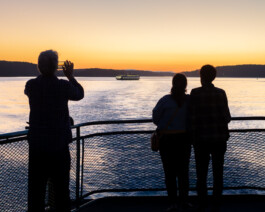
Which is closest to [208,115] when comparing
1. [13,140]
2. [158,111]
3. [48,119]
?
[158,111]

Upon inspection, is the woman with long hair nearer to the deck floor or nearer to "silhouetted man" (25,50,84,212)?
the deck floor

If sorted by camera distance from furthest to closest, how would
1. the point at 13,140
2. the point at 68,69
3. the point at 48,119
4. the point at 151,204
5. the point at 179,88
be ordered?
the point at 151,204 → the point at 179,88 → the point at 13,140 → the point at 68,69 → the point at 48,119

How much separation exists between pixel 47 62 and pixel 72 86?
0.89 feet

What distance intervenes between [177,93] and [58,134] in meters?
1.50

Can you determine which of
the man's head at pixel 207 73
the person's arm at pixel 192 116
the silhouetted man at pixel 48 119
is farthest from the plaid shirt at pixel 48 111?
the man's head at pixel 207 73

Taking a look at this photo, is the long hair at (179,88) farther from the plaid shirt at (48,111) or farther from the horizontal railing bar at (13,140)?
the horizontal railing bar at (13,140)

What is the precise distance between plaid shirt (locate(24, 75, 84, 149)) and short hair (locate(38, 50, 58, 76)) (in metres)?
0.06

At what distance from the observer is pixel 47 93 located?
9.03 ft

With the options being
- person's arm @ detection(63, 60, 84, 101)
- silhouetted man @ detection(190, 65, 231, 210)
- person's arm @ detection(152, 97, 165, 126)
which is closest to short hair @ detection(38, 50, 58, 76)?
person's arm @ detection(63, 60, 84, 101)

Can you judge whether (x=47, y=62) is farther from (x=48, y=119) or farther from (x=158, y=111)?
(x=158, y=111)

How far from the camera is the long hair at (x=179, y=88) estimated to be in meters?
3.74

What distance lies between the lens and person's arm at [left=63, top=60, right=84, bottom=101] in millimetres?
2787

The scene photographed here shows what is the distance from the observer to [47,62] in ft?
Answer: 9.05

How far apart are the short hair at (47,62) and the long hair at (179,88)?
4.72 ft
